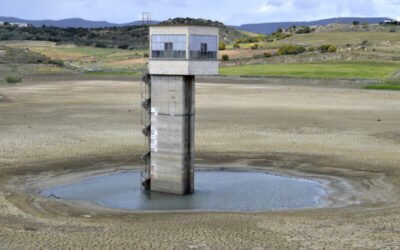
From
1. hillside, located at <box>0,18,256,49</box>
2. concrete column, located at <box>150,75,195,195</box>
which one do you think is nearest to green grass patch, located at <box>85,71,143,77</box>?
hillside, located at <box>0,18,256,49</box>

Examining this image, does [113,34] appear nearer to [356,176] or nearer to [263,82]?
[263,82]

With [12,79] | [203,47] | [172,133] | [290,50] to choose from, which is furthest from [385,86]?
[172,133]

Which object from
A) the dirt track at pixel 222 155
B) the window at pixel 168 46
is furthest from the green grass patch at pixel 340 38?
the window at pixel 168 46

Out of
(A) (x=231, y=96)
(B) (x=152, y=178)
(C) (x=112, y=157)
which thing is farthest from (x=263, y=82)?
(B) (x=152, y=178)

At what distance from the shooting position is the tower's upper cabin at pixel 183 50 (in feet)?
78.1

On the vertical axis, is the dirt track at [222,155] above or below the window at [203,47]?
below

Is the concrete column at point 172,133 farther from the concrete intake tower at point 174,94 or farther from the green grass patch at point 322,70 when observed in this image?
the green grass patch at point 322,70

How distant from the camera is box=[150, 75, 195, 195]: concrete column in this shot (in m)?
24.4

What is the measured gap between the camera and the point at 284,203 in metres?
24.2

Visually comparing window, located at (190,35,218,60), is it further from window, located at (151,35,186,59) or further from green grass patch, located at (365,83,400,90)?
green grass patch, located at (365,83,400,90)

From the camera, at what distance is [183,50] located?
2384cm

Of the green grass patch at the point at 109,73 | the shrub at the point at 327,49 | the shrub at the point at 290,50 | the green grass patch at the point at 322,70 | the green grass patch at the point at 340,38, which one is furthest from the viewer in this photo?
the green grass patch at the point at 340,38

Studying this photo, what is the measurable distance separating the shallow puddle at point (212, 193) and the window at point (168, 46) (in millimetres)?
5176

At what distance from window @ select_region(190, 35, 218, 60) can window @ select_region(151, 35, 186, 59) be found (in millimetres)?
325
